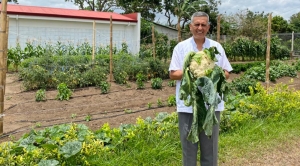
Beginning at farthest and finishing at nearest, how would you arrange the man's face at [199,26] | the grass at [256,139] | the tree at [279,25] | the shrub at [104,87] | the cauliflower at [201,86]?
the tree at [279,25] → the shrub at [104,87] → the grass at [256,139] → the man's face at [199,26] → the cauliflower at [201,86]

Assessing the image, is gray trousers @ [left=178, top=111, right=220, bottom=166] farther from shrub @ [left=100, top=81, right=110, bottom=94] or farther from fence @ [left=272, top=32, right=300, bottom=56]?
fence @ [left=272, top=32, right=300, bottom=56]

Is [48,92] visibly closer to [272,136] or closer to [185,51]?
[272,136]

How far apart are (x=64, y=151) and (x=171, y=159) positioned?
48.7 inches

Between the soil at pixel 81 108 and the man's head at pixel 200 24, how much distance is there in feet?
8.04

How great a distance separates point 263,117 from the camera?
5.24 meters

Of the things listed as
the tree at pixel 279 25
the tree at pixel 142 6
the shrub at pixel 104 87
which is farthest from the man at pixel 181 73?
the tree at pixel 279 25

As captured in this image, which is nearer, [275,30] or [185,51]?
[185,51]

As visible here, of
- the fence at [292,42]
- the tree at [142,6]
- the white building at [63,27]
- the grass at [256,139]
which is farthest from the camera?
the tree at [142,6]

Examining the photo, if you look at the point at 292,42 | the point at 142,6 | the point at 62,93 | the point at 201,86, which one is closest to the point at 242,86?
the point at 62,93

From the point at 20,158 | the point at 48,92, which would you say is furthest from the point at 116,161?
the point at 48,92

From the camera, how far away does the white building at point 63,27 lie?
49.2 feet

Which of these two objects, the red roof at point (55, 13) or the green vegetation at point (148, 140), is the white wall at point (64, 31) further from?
the green vegetation at point (148, 140)

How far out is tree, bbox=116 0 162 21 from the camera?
2844 centimetres

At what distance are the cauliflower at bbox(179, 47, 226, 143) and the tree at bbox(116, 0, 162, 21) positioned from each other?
26.7m
